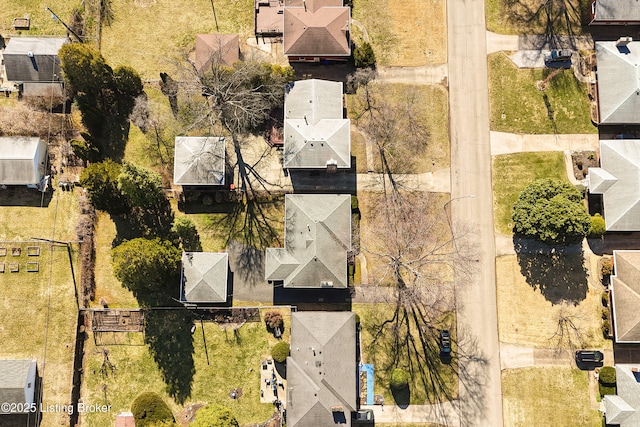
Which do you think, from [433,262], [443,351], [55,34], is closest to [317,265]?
[433,262]

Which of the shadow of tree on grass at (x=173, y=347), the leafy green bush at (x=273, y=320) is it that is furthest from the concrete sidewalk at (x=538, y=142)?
the shadow of tree on grass at (x=173, y=347)

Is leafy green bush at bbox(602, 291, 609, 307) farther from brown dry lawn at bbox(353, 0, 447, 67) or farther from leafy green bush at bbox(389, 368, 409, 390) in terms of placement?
brown dry lawn at bbox(353, 0, 447, 67)

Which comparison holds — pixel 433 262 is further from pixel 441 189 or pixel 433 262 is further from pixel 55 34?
pixel 55 34

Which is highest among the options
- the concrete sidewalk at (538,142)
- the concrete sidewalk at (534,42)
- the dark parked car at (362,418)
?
the concrete sidewalk at (534,42)

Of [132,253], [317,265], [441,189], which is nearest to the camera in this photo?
[132,253]

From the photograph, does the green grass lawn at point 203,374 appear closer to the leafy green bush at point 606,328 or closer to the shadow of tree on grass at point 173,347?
the shadow of tree on grass at point 173,347
